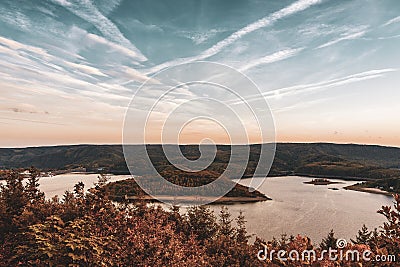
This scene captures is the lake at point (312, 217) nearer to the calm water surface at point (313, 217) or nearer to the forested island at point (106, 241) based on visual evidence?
the calm water surface at point (313, 217)

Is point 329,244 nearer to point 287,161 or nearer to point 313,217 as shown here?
point 313,217

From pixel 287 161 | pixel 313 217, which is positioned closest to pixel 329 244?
pixel 313 217

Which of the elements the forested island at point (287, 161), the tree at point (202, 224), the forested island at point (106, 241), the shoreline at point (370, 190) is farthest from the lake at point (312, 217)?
the forested island at point (287, 161)

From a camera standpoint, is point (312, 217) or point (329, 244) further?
point (312, 217)

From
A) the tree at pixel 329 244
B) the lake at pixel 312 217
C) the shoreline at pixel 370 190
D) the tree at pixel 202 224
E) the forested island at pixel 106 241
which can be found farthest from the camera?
the shoreline at pixel 370 190

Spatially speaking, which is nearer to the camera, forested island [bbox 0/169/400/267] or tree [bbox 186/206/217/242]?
forested island [bbox 0/169/400/267]

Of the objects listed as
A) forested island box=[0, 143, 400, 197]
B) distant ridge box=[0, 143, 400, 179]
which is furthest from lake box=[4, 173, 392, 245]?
distant ridge box=[0, 143, 400, 179]

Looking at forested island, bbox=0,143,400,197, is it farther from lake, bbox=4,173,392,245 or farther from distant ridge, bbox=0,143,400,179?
lake, bbox=4,173,392,245

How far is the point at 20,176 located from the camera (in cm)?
1069

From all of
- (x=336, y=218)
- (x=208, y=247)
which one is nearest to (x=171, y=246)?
A: (x=208, y=247)

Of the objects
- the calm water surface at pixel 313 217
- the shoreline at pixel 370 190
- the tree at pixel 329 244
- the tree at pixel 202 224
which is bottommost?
the calm water surface at pixel 313 217

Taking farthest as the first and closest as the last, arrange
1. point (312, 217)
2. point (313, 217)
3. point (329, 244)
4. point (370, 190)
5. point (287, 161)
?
point (287, 161)
point (370, 190)
point (313, 217)
point (312, 217)
point (329, 244)

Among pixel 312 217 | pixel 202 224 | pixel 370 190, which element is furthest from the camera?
pixel 370 190

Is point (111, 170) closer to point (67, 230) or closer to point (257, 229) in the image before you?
point (257, 229)
